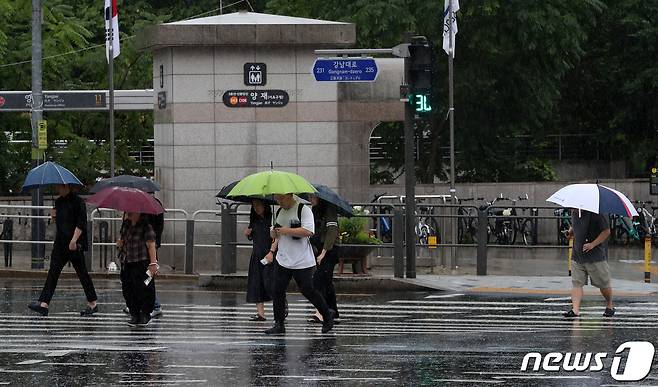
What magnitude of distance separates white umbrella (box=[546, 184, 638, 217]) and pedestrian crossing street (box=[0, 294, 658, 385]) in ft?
4.33

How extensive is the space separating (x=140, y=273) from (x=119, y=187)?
3.42 ft

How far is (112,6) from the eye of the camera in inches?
1155

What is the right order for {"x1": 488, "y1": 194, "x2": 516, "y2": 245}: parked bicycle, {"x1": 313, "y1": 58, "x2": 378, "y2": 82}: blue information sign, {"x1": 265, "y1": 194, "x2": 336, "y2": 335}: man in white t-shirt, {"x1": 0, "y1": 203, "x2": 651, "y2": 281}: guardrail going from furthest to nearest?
{"x1": 488, "y1": 194, "x2": 516, "y2": 245}: parked bicycle
{"x1": 313, "y1": 58, "x2": 378, "y2": 82}: blue information sign
{"x1": 0, "y1": 203, "x2": 651, "y2": 281}: guardrail
{"x1": 265, "y1": 194, "x2": 336, "y2": 335}: man in white t-shirt

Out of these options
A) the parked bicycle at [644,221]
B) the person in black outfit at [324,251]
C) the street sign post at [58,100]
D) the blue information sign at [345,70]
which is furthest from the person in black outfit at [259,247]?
the parked bicycle at [644,221]

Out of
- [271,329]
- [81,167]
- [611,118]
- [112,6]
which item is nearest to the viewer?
[271,329]

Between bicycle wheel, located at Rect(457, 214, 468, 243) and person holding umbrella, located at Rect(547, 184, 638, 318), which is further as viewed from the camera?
bicycle wheel, located at Rect(457, 214, 468, 243)

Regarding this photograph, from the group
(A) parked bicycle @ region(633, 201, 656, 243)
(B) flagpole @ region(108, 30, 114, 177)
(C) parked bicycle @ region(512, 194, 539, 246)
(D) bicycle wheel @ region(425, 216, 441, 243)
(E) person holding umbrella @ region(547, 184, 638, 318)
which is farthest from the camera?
(A) parked bicycle @ region(633, 201, 656, 243)

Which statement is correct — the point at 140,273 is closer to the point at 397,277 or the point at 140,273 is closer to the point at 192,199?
the point at 397,277

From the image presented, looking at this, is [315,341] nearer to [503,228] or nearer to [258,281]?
[258,281]

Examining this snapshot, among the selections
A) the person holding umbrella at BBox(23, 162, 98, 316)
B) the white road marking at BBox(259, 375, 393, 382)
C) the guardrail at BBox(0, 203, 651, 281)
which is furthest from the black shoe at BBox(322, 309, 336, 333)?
the guardrail at BBox(0, 203, 651, 281)

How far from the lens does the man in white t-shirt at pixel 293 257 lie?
17.0m

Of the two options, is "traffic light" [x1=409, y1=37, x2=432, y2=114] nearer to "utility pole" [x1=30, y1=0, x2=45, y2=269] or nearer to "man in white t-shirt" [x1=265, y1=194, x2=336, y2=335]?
"man in white t-shirt" [x1=265, y1=194, x2=336, y2=335]

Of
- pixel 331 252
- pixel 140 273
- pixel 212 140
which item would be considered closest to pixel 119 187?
pixel 140 273

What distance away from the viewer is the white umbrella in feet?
61.3
